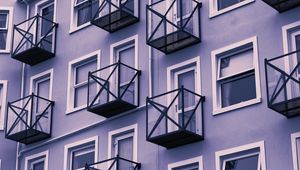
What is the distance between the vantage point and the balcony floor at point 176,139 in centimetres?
2870

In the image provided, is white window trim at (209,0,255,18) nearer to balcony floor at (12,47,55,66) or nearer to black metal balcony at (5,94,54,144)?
black metal balcony at (5,94,54,144)

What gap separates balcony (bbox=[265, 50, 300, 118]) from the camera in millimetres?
26172

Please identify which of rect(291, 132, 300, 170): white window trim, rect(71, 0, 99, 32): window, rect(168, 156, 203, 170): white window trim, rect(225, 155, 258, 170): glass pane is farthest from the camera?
rect(71, 0, 99, 32): window

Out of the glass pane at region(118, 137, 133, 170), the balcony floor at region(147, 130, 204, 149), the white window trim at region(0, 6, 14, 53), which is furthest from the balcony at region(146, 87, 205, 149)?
the white window trim at region(0, 6, 14, 53)

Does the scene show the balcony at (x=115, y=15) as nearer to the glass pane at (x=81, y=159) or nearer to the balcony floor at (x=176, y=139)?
the glass pane at (x=81, y=159)

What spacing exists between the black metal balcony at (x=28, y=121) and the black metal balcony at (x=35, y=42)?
73.6 inches

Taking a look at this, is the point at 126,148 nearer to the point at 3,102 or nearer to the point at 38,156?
the point at 38,156

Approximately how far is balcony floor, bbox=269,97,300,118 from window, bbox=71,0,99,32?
10.6 m

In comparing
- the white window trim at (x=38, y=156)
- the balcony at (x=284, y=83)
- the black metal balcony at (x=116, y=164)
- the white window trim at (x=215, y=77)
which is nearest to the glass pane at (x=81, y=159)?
the white window trim at (x=38, y=156)

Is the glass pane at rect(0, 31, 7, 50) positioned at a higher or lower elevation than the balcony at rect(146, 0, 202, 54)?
higher

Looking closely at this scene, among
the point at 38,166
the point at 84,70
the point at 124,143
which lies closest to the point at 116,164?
the point at 124,143

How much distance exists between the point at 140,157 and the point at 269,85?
5947mm

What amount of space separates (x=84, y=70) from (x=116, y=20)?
2684mm

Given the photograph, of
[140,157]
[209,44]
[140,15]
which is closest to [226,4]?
[209,44]
